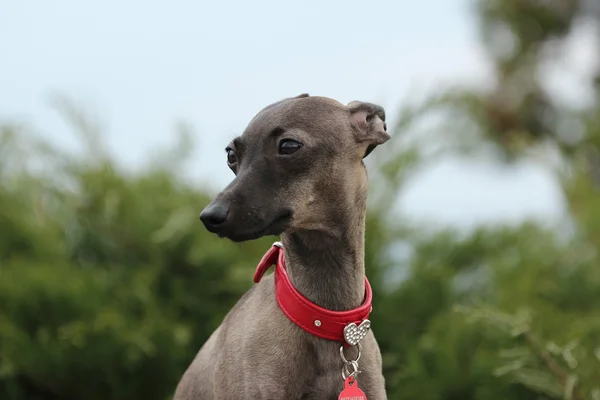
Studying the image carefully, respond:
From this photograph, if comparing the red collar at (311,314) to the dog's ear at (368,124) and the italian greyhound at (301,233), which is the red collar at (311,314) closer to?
the italian greyhound at (301,233)

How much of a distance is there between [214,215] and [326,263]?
44 centimetres

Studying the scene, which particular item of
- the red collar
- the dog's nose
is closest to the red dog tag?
the red collar

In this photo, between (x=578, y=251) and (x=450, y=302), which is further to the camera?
(x=578, y=251)

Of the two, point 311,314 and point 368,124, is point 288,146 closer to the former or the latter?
point 368,124

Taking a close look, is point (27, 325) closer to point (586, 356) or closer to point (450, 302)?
point (450, 302)

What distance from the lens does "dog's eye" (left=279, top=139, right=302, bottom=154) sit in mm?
2121

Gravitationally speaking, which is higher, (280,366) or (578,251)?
(280,366)

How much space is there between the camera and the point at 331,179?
7.11ft

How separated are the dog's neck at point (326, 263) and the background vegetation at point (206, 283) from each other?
1189 mm

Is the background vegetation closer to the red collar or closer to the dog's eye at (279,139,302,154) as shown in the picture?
the red collar

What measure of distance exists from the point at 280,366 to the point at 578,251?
3.30 meters

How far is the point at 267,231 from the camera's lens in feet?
6.75

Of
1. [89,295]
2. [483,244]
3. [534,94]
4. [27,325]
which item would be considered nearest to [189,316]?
[89,295]

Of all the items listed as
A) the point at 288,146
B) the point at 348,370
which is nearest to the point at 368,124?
the point at 288,146
